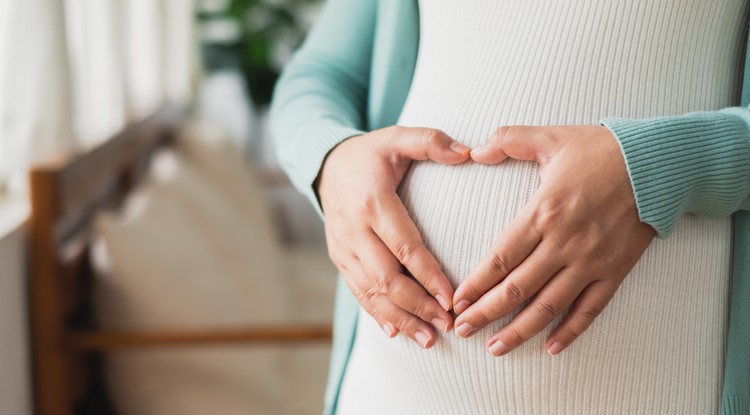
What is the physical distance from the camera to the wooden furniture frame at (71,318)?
4.63 ft

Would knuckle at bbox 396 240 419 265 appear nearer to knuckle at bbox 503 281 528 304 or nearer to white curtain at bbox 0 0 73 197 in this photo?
knuckle at bbox 503 281 528 304

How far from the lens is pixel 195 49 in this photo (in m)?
3.78

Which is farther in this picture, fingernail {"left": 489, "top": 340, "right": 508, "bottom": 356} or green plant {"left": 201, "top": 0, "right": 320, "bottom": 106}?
green plant {"left": 201, "top": 0, "right": 320, "bottom": 106}

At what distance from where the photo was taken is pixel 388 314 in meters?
0.71

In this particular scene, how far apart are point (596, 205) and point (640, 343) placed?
14 cm

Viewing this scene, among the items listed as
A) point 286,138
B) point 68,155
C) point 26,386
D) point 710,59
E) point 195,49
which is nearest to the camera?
point 710,59

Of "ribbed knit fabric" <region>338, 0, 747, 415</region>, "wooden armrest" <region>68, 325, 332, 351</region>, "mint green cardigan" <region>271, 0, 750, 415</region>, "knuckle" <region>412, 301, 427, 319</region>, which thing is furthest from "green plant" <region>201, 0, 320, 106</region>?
"knuckle" <region>412, 301, 427, 319</region>

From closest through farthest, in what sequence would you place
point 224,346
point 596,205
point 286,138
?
1. point 596,205
2. point 286,138
3. point 224,346

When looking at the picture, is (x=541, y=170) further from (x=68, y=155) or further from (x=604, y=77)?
(x=68, y=155)

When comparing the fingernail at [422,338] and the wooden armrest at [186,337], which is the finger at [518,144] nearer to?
the fingernail at [422,338]

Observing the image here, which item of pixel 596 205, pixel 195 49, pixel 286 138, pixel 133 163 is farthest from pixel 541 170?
pixel 195 49

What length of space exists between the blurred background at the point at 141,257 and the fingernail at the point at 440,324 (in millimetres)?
859

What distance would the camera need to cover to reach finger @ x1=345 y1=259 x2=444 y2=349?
2.31 ft

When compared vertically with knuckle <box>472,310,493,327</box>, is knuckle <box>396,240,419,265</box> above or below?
above
